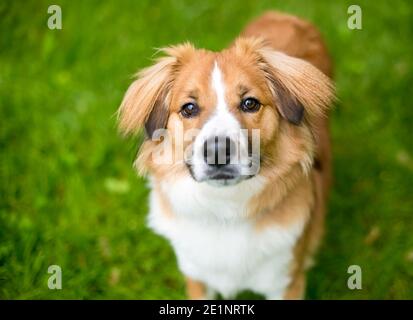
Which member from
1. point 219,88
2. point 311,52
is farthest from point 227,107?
point 311,52

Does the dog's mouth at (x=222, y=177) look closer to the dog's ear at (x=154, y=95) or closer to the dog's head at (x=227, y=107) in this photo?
the dog's head at (x=227, y=107)

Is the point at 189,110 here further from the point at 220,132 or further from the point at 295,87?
the point at 295,87

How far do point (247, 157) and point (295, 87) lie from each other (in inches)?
22.0

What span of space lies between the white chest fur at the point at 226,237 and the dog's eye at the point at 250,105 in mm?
375

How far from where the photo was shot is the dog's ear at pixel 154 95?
10.1ft

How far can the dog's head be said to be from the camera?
2.79 metres

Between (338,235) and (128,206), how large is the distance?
5.29 feet

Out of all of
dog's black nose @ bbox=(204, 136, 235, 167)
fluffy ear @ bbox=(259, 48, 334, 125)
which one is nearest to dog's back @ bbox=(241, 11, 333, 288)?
fluffy ear @ bbox=(259, 48, 334, 125)

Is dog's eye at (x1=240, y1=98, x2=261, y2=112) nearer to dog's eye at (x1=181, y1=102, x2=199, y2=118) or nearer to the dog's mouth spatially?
dog's eye at (x1=181, y1=102, x2=199, y2=118)

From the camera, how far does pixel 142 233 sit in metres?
4.24

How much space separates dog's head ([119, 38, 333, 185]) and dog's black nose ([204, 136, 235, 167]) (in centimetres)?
3

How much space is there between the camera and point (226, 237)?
10.4ft
